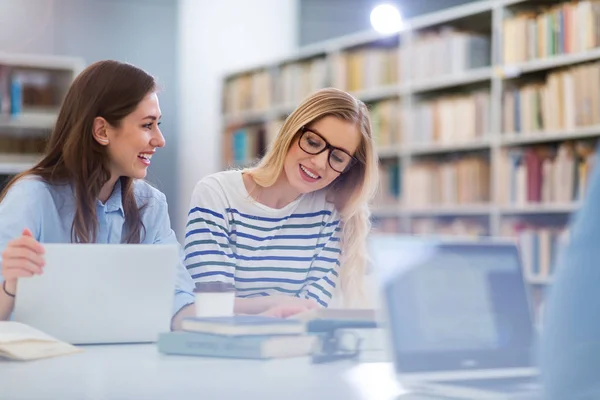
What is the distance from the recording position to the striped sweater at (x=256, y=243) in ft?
7.00

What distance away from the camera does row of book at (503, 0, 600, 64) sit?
4035mm

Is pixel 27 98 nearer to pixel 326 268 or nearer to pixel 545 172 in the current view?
pixel 545 172

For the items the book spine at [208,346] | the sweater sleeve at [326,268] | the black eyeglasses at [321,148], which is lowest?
the book spine at [208,346]

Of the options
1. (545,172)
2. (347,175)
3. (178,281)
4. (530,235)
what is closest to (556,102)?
(545,172)

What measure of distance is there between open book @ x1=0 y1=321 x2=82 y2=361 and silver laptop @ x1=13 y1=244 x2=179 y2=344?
62 millimetres

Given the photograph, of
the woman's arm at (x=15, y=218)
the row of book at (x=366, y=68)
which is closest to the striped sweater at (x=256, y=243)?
the woman's arm at (x=15, y=218)

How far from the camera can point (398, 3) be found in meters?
6.98

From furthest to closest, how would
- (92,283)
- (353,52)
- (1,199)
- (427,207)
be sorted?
(353,52)
(427,207)
(1,199)
(92,283)

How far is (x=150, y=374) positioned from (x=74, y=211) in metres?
0.91

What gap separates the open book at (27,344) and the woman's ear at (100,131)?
78cm

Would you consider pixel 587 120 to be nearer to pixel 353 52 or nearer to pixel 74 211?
pixel 353 52

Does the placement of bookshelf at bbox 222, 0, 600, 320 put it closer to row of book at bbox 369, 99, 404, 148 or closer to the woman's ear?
row of book at bbox 369, 99, 404, 148

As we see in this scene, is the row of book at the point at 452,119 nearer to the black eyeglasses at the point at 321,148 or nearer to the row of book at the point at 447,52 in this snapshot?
the row of book at the point at 447,52

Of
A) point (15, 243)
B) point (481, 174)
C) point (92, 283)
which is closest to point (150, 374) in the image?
point (92, 283)
